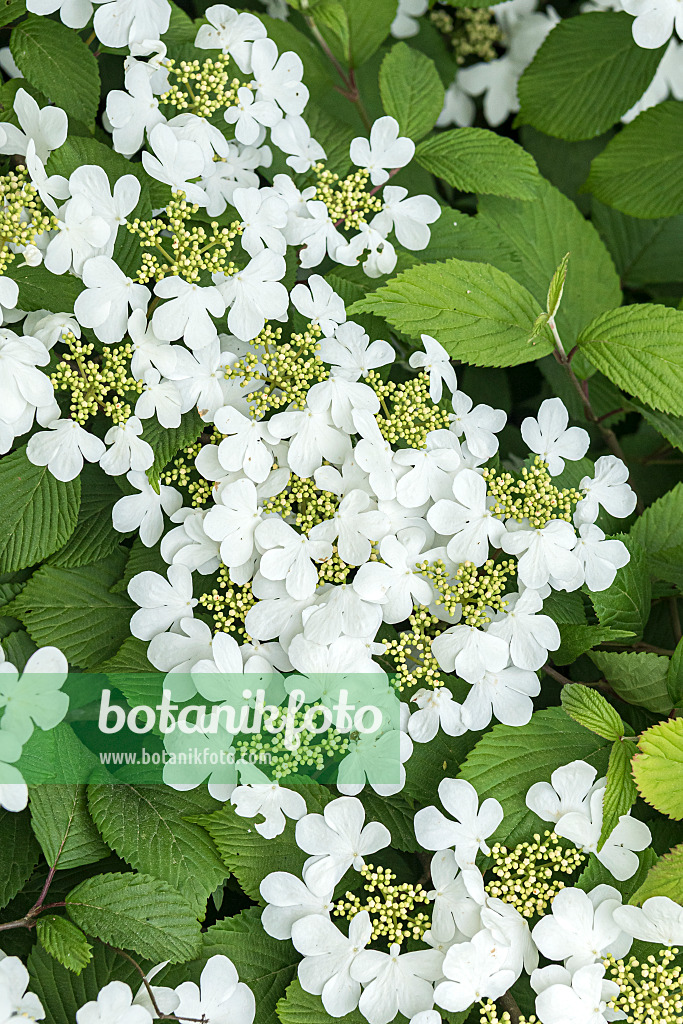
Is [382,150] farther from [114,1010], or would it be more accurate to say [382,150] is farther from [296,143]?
[114,1010]

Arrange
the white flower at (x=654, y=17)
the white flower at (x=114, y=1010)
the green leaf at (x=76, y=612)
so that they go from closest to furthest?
the white flower at (x=114, y=1010)
the green leaf at (x=76, y=612)
the white flower at (x=654, y=17)

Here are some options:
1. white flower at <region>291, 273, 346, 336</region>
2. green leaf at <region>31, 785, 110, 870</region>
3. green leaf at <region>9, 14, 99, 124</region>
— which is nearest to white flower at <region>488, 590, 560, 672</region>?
white flower at <region>291, 273, 346, 336</region>

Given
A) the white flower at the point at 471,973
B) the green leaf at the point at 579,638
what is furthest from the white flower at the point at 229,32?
the white flower at the point at 471,973

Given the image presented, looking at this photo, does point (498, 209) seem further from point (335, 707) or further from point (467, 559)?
point (335, 707)

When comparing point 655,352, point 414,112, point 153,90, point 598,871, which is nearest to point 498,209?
point 414,112

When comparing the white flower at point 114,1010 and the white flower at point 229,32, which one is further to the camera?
the white flower at point 229,32

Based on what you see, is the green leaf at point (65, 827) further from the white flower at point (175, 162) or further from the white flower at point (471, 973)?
the white flower at point (175, 162)

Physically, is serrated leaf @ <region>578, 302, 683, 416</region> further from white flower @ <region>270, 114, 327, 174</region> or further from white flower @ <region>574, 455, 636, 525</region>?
white flower @ <region>270, 114, 327, 174</region>
